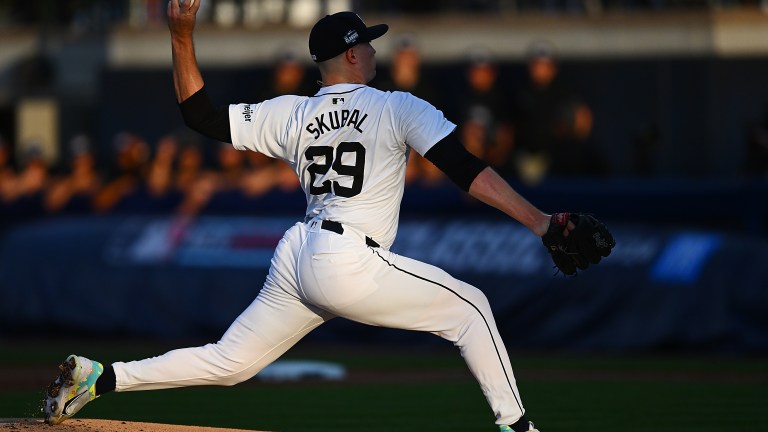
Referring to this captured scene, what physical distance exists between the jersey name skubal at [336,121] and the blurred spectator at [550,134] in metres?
8.62

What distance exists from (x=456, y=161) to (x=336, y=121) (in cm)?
61

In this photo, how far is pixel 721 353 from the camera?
43.8 feet

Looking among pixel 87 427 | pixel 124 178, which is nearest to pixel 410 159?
pixel 124 178

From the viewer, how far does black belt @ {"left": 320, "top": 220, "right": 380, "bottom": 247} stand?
594 cm

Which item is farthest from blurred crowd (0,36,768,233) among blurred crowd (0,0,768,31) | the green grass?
the green grass

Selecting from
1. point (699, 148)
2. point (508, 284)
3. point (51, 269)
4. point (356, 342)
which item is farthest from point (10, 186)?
point (699, 148)

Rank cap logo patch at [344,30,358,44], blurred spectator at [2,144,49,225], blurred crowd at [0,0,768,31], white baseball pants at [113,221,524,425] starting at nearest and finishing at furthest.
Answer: white baseball pants at [113,221,524,425], cap logo patch at [344,30,358,44], blurred spectator at [2,144,49,225], blurred crowd at [0,0,768,31]

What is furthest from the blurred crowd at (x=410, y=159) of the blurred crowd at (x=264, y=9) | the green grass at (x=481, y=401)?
the green grass at (x=481, y=401)

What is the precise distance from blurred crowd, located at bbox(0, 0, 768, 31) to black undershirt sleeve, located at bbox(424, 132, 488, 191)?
1223 centimetres

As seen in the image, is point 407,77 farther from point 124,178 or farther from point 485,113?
point 124,178

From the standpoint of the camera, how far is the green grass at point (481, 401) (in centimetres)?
852

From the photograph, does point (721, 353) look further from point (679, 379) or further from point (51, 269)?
point (51, 269)

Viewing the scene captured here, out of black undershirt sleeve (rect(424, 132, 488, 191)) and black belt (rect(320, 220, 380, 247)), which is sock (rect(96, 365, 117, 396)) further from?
black undershirt sleeve (rect(424, 132, 488, 191))

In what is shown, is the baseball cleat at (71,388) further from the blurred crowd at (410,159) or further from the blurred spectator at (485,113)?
the blurred crowd at (410,159)
